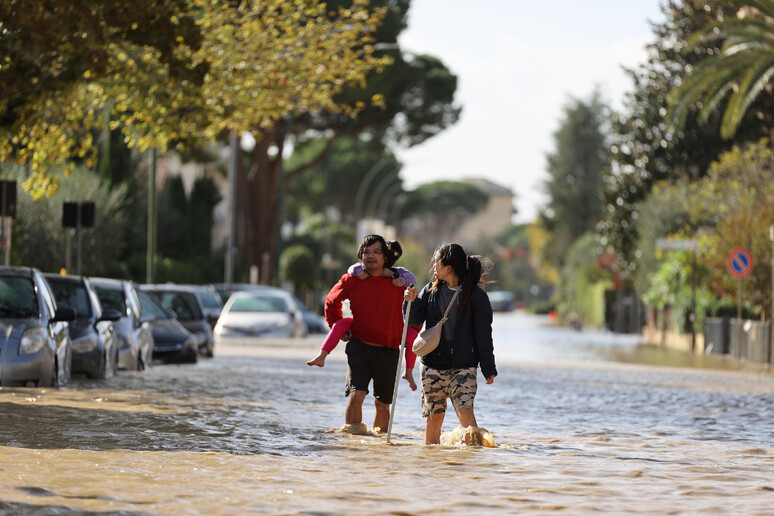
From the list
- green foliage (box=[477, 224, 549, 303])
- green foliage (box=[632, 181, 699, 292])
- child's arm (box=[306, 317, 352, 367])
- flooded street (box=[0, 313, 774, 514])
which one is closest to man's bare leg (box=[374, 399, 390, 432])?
flooded street (box=[0, 313, 774, 514])

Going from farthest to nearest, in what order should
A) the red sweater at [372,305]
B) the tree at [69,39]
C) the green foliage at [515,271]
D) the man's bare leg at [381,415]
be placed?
the green foliage at [515,271]
the tree at [69,39]
the man's bare leg at [381,415]
the red sweater at [372,305]

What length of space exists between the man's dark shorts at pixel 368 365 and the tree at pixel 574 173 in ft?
271

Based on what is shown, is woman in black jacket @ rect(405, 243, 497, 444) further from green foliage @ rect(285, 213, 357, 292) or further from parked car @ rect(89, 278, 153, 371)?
green foliage @ rect(285, 213, 357, 292)

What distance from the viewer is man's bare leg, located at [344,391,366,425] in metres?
12.6

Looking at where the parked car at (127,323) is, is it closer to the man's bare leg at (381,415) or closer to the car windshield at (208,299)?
the man's bare leg at (381,415)

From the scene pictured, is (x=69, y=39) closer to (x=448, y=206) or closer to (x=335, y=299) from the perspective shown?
(x=335, y=299)

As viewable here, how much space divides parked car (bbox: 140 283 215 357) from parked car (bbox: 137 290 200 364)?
2.02 meters

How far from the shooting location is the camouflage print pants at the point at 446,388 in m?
11.6

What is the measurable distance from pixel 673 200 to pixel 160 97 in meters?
32.7

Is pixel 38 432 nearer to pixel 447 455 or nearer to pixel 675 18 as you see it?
pixel 447 455

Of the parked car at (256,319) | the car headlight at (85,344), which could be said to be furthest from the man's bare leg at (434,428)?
the parked car at (256,319)

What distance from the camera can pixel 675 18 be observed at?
50312 mm

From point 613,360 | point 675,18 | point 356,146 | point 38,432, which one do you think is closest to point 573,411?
point 38,432

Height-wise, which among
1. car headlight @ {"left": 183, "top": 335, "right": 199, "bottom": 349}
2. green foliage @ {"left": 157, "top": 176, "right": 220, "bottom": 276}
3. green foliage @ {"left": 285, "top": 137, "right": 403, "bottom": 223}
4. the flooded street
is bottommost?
the flooded street
